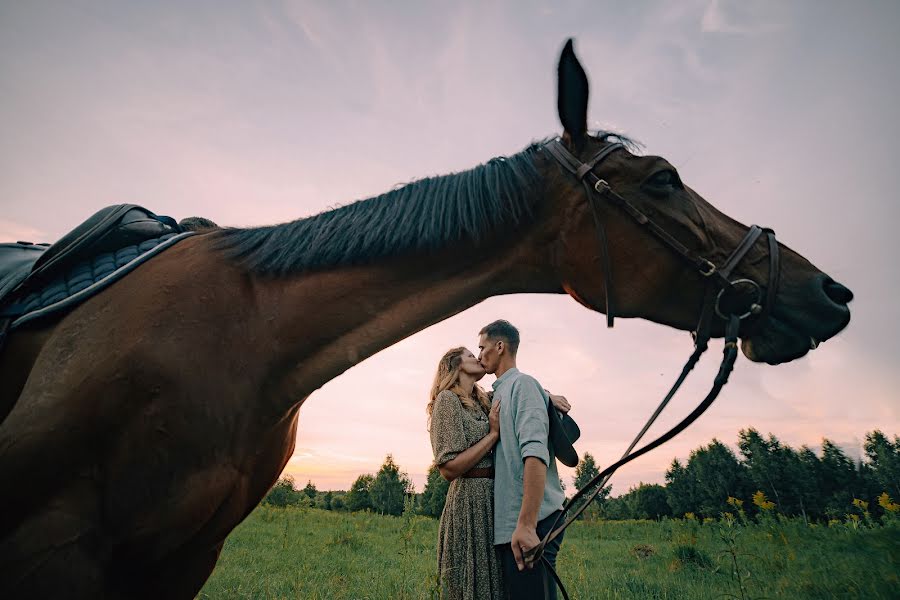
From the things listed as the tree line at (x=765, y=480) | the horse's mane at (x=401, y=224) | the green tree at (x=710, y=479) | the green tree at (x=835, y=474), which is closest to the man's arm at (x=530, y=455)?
the horse's mane at (x=401, y=224)

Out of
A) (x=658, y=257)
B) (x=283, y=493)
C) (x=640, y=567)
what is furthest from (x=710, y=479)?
(x=658, y=257)

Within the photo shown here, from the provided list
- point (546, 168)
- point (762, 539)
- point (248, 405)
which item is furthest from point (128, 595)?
point (762, 539)

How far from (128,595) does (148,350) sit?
0.93 m

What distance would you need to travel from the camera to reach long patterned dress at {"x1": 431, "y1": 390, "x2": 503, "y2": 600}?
295cm

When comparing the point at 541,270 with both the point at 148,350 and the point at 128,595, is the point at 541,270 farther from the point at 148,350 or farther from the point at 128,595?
the point at 128,595

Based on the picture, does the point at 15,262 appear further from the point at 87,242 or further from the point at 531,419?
the point at 531,419

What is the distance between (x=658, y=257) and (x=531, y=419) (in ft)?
4.32

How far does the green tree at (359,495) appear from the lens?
35000 millimetres

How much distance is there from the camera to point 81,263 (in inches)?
79.8

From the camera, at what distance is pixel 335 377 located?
1.99 metres

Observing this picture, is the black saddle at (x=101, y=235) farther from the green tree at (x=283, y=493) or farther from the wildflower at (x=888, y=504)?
the green tree at (x=283, y=493)

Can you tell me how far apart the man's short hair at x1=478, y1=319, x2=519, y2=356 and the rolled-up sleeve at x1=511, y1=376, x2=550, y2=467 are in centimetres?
54

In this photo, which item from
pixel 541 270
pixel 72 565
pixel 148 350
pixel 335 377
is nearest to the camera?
pixel 72 565

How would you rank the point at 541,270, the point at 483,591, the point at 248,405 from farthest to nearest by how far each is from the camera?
the point at 483,591
the point at 541,270
the point at 248,405
